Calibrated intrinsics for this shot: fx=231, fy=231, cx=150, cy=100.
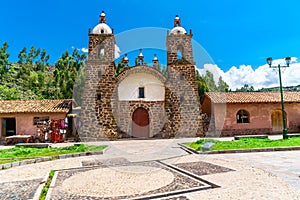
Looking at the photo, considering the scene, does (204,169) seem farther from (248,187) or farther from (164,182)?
(248,187)

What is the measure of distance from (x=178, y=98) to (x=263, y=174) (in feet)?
44.2

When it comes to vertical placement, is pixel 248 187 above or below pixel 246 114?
below

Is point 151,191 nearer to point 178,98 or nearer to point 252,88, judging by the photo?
point 178,98

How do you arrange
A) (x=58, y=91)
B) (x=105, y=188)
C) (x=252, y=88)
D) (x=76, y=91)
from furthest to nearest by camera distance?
(x=252, y=88) → (x=58, y=91) → (x=76, y=91) → (x=105, y=188)

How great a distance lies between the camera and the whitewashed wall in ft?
66.4

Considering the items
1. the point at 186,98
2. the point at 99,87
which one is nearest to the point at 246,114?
the point at 186,98


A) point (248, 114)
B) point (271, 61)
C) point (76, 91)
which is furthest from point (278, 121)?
point (76, 91)

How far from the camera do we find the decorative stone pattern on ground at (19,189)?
4781mm

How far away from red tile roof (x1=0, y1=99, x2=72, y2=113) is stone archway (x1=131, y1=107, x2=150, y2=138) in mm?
5556

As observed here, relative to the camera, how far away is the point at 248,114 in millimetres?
19953

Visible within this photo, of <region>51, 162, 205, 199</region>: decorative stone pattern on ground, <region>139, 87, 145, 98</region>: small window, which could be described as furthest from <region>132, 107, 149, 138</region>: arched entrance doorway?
<region>51, 162, 205, 199</region>: decorative stone pattern on ground

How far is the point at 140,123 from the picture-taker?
20.1 m

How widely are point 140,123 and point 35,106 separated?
8716 mm

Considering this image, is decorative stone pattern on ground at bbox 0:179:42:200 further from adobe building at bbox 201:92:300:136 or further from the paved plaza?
adobe building at bbox 201:92:300:136
